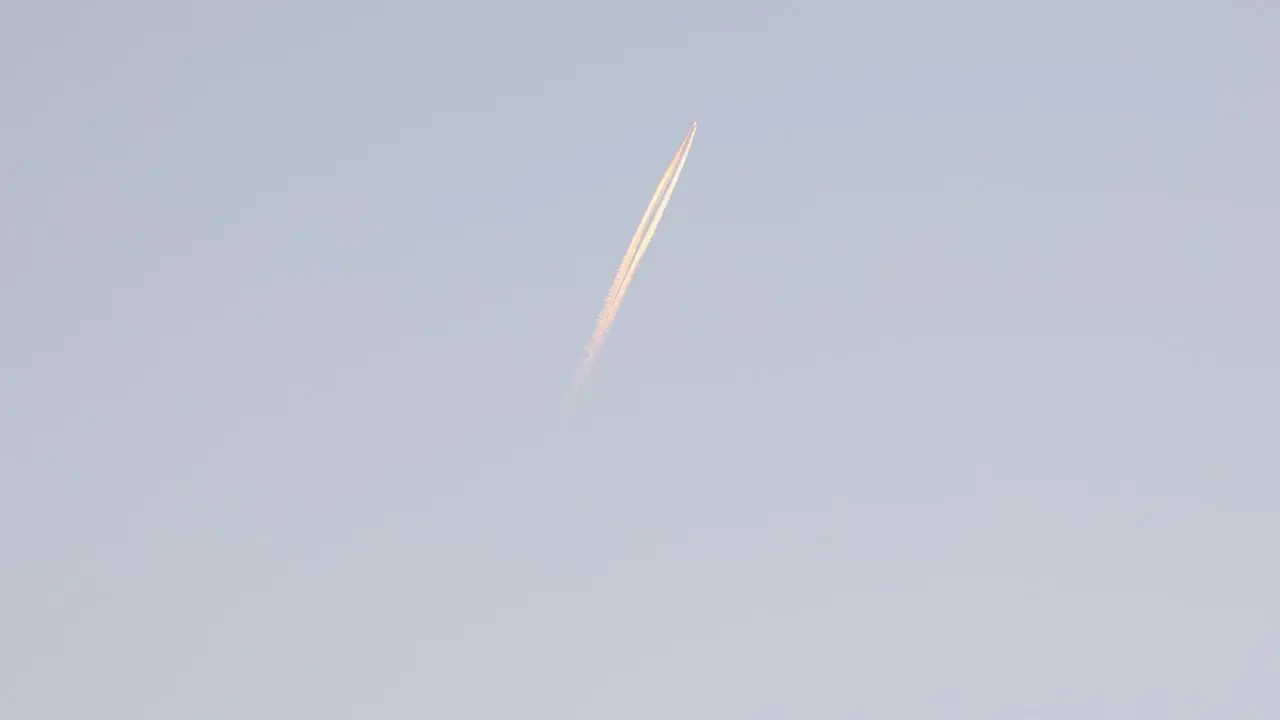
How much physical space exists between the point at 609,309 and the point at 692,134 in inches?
469

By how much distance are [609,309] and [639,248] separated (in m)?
5.03

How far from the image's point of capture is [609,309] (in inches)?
4946

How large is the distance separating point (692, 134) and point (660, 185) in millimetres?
7150

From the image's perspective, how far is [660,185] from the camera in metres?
129

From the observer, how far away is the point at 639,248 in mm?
128250

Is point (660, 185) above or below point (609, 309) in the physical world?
above

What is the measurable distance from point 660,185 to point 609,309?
362 inches

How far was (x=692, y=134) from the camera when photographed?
123 meters

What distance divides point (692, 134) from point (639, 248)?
9.13 m
